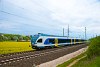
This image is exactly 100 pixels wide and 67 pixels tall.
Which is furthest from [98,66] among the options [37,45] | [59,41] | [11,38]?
[11,38]

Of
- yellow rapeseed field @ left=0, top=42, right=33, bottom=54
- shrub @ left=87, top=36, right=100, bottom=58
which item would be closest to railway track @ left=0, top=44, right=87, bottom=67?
shrub @ left=87, top=36, right=100, bottom=58

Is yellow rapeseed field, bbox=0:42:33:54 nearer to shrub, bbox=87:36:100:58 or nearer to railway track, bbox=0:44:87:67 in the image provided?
railway track, bbox=0:44:87:67

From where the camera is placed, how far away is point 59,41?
5266cm

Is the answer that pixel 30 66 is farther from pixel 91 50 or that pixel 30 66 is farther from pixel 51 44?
pixel 51 44

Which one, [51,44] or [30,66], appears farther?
[51,44]

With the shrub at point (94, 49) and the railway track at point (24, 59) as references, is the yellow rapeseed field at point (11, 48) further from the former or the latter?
the shrub at point (94, 49)

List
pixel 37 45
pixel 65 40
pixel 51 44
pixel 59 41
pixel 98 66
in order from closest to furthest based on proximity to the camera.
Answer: pixel 98 66 → pixel 37 45 → pixel 51 44 → pixel 59 41 → pixel 65 40

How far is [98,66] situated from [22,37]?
94.4m

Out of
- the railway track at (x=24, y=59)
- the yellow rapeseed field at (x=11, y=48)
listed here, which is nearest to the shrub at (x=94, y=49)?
the railway track at (x=24, y=59)

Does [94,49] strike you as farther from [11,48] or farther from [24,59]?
[11,48]

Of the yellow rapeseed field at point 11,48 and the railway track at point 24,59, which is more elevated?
the yellow rapeseed field at point 11,48

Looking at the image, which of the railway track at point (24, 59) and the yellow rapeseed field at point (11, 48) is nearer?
the railway track at point (24, 59)

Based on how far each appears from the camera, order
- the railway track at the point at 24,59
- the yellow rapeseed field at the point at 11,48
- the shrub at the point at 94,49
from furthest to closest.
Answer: the yellow rapeseed field at the point at 11,48
the shrub at the point at 94,49
the railway track at the point at 24,59

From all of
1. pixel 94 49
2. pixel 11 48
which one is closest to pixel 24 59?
pixel 94 49
